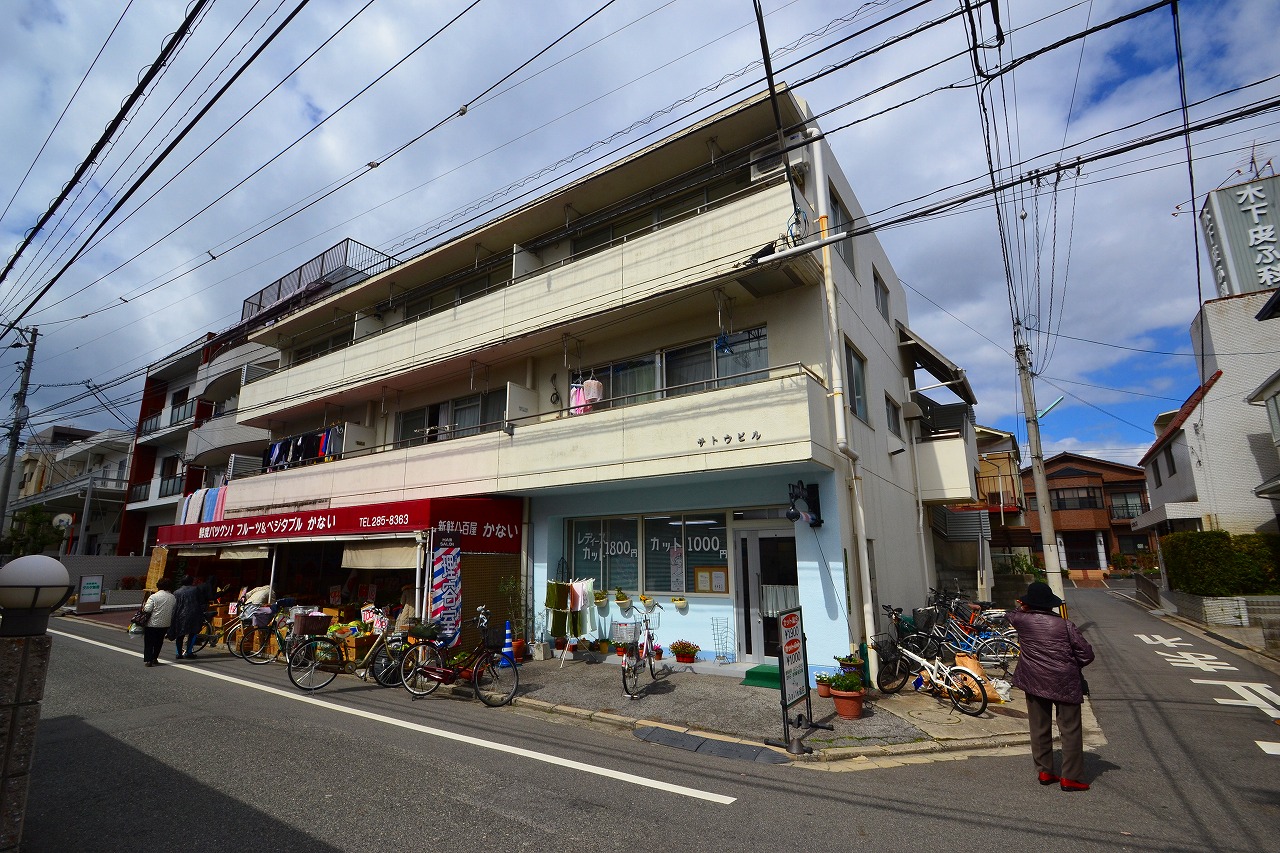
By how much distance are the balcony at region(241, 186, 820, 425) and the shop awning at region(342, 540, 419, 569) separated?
4.69 metres

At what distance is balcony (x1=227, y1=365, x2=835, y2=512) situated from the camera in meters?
9.67

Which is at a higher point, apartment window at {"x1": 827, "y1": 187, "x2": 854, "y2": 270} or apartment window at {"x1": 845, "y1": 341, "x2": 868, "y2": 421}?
apartment window at {"x1": 827, "y1": 187, "x2": 854, "y2": 270}

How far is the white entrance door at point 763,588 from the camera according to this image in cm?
1086

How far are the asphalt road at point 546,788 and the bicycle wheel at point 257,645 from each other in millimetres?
4372

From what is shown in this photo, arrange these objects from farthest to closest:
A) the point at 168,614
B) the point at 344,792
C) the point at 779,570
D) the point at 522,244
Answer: the point at 522,244
the point at 168,614
the point at 779,570
the point at 344,792

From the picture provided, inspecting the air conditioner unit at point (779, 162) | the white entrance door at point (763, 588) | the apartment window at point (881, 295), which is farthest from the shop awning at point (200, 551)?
the apartment window at point (881, 295)

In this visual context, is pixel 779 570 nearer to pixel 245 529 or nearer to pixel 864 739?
pixel 864 739

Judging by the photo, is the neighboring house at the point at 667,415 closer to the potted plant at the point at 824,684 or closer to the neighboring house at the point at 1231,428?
the potted plant at the point at 824,684

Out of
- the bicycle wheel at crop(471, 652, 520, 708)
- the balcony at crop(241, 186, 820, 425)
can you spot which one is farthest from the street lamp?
the balcony at crop(241, 186, 820, 425)

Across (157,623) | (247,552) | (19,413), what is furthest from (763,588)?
(19,413)

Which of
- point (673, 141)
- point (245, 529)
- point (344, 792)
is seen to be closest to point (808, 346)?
point (673, 141)

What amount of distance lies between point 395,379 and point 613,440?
26.7ft

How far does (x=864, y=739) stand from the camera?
24.3 feet

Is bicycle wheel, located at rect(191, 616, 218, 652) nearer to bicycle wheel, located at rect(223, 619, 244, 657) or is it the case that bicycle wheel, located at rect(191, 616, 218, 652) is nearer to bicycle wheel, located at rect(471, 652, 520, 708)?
bicycle wheel, located at rect(223, 619, 244, 657)
